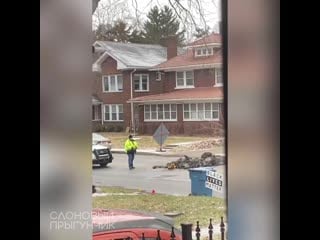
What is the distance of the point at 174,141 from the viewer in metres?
1.19

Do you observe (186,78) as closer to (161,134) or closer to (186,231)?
(161,134)

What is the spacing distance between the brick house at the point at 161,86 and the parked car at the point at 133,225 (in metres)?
0.23

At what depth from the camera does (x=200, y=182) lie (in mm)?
1190

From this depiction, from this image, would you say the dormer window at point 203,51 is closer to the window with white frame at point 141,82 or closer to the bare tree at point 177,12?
the bare tree at point 177,12

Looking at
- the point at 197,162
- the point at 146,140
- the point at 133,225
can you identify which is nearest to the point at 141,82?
the point at 146,140

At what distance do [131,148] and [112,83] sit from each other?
0.18 metres

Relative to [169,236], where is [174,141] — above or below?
above

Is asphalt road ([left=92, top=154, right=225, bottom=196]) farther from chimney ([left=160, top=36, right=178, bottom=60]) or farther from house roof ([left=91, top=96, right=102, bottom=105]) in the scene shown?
chimney ([left=160, top=36, right=178, bottom=60])

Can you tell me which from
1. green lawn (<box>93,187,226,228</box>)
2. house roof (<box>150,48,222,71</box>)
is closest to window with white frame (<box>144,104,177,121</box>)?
house roof (<box>150,48,222,71</box>)

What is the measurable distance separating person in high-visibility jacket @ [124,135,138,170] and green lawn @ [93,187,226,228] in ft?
0.26

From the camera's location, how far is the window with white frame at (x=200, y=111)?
46.4 inches
